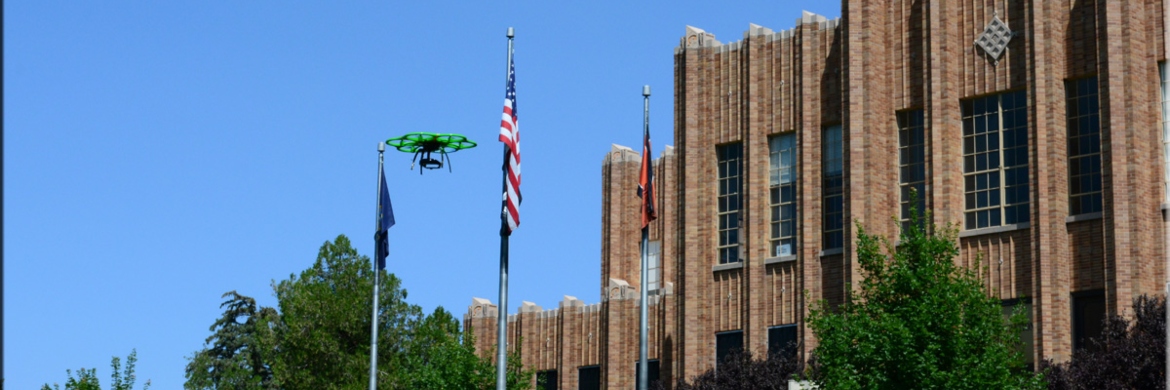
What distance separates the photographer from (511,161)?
26.7m

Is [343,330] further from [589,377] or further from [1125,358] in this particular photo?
[1125,358]

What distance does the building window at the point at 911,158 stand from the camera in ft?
123

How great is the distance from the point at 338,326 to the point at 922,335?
26.0m

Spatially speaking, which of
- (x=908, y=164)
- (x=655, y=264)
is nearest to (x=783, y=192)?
(x=908, y=164)

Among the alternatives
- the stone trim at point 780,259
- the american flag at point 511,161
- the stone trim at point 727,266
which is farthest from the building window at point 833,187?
the american flag at point 511,161

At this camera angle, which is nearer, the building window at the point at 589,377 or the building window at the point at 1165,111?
the building window at the point at 1165,111

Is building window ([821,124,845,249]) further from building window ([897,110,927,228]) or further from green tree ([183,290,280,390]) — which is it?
green tree ([183,290,280,390])

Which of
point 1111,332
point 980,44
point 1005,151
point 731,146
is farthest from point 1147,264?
point 731,146

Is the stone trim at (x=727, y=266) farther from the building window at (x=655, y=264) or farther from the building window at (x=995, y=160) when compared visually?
the building window at (x=995, y=160)

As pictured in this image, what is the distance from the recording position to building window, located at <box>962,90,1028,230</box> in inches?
1400

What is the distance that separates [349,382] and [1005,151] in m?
23.1

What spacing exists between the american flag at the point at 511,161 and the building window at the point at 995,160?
14.3 m

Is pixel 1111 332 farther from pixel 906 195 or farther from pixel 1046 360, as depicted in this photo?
pixel 906 195

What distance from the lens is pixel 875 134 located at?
1502 inches
